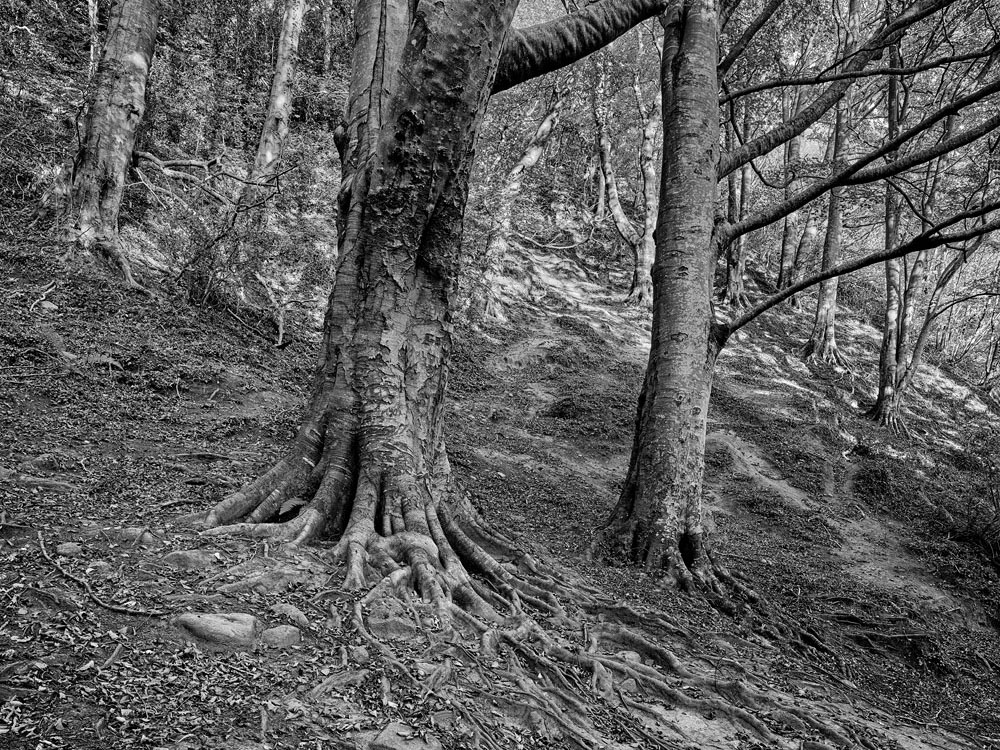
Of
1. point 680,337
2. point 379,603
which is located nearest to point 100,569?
point 379,603

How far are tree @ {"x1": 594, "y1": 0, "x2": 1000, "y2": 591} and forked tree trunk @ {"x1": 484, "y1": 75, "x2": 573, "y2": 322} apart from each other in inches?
381

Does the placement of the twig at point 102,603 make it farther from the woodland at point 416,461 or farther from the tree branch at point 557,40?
the tree branch at point 557,40

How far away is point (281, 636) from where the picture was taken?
8.86 ft

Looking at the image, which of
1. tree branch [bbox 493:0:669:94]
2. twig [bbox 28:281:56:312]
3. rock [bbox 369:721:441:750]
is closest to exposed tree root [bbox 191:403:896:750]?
rock [bbox 369:721:441:750]

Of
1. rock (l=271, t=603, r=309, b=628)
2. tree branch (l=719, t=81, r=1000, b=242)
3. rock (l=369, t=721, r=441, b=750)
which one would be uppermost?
tree branch (l=719, t=81, r=1000, b=242)

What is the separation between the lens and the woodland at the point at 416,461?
2619 mm

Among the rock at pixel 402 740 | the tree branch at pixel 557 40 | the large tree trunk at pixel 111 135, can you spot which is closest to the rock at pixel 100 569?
the rock at pixel 402 740

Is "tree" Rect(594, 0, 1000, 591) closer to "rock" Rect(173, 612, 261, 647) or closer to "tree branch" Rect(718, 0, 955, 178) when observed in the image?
"tree branch" Rect(718, 0, 955, 178)

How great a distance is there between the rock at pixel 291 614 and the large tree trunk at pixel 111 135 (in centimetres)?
660

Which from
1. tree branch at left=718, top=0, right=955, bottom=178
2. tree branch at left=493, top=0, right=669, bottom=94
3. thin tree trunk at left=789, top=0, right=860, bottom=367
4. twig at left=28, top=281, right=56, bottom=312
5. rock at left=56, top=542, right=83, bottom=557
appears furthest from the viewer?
thin tree trunk at left=789, top=0, right=860, bottom=367

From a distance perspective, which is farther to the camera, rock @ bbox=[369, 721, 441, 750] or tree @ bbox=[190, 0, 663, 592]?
tree @ bbox=[190, 0, 663, 592]

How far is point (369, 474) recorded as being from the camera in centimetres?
396

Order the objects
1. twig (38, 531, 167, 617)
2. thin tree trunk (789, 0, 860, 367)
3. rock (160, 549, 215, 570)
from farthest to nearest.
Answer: thin tree trunk (789, 0, 860, 367) → rock (160, 549, 215, 570) → twig (38, 531, 167, 617)

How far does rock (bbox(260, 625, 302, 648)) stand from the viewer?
267 cm
